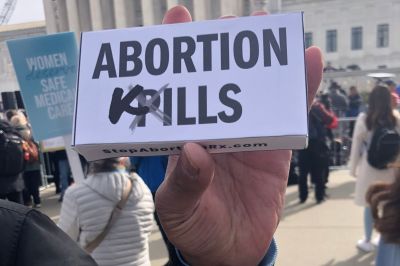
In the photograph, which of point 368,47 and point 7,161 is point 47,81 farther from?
point 368,47

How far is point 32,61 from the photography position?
101 inches

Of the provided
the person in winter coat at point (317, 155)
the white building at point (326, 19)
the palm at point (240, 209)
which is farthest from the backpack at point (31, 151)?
the white building at point (326, 19)

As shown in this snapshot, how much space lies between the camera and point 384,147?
12.7 ft

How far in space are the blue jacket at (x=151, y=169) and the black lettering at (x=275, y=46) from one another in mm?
2520

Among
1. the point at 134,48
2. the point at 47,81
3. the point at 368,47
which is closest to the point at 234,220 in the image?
the point at 134,48

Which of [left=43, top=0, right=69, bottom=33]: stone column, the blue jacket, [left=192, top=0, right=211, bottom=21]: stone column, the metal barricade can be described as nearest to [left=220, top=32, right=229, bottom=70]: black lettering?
the blue jacket

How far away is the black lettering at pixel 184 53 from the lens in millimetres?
963

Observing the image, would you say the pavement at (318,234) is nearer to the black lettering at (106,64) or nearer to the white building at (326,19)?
the black lettering at (106,64)

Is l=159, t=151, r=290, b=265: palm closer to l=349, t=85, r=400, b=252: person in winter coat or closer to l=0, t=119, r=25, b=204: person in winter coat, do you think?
l=349, t=85, r=400, b=252: person in winter coat

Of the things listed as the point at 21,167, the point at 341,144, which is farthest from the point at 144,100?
the point at 341,144

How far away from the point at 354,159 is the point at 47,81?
10.0 feet

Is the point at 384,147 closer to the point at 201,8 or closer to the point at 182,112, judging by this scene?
the point at 182,112

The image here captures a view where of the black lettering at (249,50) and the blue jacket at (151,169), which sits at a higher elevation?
the black lettering at (249,50)

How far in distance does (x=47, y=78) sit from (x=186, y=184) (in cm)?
195
